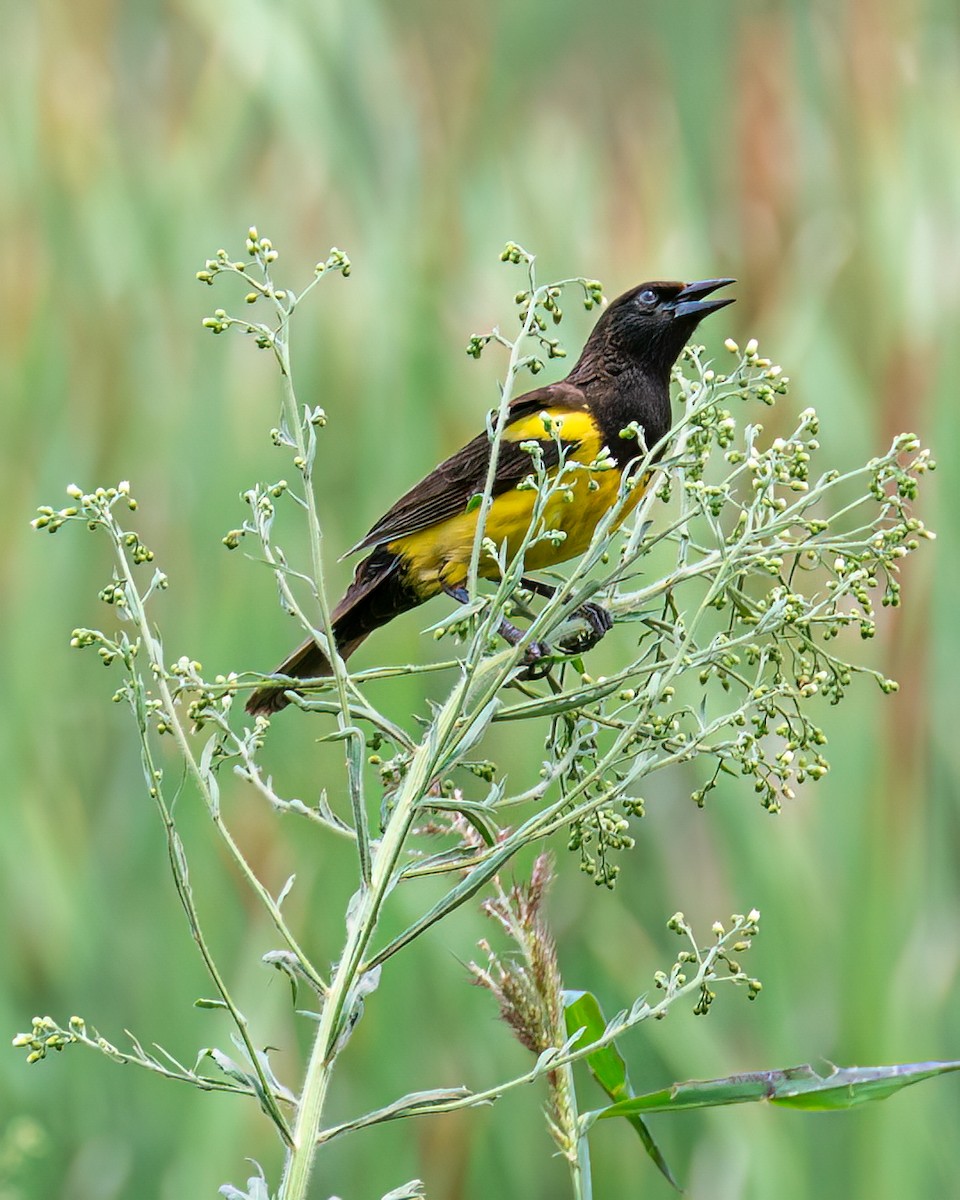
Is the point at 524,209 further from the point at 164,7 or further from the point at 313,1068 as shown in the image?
the point at 313,1068

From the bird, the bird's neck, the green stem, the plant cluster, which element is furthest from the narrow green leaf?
the bird's neck

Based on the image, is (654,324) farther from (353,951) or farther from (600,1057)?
(353,951)

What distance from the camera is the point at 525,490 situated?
2.86 ft

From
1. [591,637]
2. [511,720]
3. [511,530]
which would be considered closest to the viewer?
[511,720]

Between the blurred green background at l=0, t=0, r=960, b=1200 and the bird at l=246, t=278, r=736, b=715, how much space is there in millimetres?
409

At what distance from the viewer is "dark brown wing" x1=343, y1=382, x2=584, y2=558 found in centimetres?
92

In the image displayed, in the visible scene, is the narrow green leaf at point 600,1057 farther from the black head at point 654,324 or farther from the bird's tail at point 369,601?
the black head at point 654,324

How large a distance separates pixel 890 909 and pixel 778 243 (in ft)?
2.69

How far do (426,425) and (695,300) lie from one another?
487 millimetres

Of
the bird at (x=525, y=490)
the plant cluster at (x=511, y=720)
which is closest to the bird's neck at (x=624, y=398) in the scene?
the bird at (x=525, y=490)

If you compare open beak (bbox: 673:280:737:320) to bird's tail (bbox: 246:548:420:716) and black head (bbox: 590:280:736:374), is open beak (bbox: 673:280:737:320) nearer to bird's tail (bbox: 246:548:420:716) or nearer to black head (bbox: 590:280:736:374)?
black head (bbox: 590:280:736:374)

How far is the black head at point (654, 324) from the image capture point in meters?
1.09

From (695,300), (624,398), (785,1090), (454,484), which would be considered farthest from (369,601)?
(785,1090)

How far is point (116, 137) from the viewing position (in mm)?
1829
